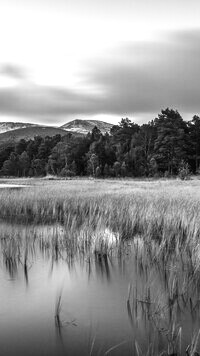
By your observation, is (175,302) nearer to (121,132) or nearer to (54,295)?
(54,295)

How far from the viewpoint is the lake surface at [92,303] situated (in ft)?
16.6

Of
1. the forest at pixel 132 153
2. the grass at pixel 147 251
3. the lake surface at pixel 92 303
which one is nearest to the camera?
the lake surface at pixel 92 303

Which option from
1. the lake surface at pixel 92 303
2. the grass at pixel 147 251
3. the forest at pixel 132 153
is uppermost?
the forest at pixel 132 153

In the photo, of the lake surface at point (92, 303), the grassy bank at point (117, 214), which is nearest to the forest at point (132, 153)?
the grassy bank at point (117, 214)

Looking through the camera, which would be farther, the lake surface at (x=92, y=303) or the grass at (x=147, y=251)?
the grass at (x=147, y=251)

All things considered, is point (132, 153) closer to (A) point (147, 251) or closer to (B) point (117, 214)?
(B) point (117, 214)

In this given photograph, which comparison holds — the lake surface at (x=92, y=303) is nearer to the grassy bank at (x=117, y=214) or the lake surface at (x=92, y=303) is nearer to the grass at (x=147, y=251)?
the grass at (x=147, y=251)

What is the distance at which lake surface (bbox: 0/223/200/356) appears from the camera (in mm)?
5074

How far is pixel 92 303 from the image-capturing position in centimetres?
660

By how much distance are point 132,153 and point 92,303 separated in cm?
7770

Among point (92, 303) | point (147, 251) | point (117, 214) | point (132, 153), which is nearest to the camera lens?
point (92, 303)

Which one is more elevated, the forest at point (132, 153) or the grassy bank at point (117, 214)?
the forest at point (132, 153)

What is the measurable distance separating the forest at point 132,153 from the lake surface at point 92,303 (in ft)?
195

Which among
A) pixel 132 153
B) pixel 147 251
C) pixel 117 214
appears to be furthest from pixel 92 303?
pixel 132 153
